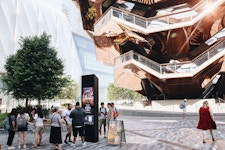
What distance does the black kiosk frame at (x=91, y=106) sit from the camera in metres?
10.1

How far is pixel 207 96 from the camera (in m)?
32.8

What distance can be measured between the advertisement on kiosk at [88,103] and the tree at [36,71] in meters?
9.00

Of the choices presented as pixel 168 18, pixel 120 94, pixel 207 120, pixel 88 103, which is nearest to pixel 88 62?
pixel 120 94

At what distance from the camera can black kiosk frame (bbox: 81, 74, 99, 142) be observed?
33.2 ft

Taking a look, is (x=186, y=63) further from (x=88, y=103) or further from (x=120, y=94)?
(x=120, y=94)

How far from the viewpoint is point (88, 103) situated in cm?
1039

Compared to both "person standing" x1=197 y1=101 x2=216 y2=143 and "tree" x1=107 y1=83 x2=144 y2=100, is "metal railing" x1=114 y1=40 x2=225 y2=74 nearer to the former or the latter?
"person standing" x1=197 y1=101 x2=216 y2=143

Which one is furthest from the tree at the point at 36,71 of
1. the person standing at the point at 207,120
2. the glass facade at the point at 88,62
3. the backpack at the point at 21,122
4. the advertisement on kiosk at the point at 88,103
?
the glass facade at the point at 88,62

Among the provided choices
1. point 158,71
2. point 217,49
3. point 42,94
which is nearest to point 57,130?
point 42,94

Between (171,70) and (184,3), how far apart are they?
35.8ft

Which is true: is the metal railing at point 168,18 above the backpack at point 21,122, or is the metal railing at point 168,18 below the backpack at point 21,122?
above

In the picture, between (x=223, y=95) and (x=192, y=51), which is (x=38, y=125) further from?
(x=223, y=95)

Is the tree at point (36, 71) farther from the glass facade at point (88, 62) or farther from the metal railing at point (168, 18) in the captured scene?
the glass facade at point (88, 62)

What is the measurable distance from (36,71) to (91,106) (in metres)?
10.2
